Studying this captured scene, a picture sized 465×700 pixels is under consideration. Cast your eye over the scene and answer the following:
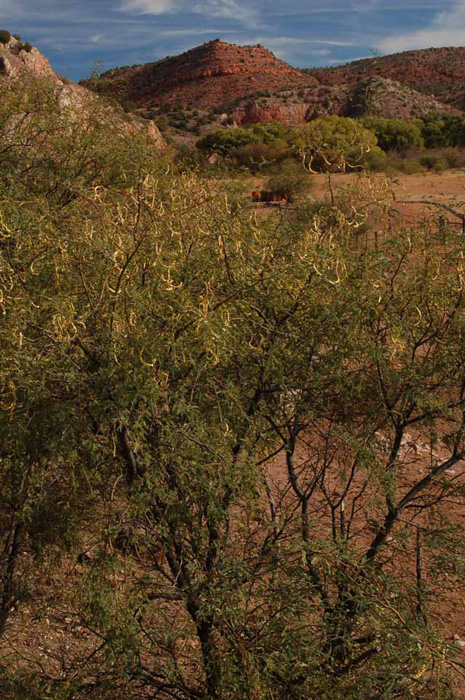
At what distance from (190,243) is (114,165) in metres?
4.98

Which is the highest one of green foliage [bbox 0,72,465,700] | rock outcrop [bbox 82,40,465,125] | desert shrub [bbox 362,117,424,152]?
rock outcrop [bbox 82,40,465,125]

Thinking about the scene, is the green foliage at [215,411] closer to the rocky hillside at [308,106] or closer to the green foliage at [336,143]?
the green foliage at [336,143]

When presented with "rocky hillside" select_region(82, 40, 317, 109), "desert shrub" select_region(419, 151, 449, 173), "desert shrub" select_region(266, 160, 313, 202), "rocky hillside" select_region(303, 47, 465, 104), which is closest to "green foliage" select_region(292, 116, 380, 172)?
"desert shrub" select_region(266, 160, 313, 202)

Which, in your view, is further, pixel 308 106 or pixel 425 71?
pixel 425 71

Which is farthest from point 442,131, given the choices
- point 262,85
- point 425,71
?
point 262,85

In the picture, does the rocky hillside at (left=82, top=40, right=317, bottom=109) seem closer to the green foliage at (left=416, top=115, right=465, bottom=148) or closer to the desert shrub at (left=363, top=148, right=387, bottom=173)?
the green foliage at (left=416, top=115, right=465, bottom=148)

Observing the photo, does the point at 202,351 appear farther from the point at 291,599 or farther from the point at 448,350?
the point at 448,350

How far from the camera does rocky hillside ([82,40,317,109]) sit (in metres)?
70.8

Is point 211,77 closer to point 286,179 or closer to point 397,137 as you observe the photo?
point 397,137

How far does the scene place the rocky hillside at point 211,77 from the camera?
7075cm

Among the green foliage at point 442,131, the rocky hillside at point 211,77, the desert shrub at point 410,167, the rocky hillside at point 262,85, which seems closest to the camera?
the desert shrub at point 410,167

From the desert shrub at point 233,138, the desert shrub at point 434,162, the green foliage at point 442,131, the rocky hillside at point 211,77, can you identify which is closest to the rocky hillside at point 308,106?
the rocky hillside at point 211,77

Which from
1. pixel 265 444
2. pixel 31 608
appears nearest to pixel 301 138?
pixel 265 444

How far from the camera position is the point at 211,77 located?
247ft
